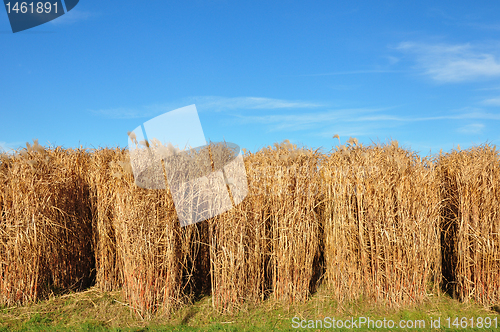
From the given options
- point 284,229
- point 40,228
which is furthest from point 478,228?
point 40,228

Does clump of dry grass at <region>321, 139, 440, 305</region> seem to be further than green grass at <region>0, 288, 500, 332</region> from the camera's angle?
Yes

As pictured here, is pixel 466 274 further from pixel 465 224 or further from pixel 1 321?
pixel 1 321

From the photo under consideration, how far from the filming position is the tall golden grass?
5516mm

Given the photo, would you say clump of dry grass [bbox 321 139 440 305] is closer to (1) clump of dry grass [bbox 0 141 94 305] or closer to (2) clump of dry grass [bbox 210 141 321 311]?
(2) clump of dry grass [bbox 210 141 321 311]

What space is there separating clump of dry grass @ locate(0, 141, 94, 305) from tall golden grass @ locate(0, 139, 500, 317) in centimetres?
2

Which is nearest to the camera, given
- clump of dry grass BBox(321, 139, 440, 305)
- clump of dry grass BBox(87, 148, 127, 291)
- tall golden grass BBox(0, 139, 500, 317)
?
tall golden grass BBox(0, 139, 500, 317)

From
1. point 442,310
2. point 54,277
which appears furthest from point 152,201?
point 442,310

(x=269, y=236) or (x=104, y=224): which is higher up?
(x=104, y=224)

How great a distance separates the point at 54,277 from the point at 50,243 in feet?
2.18

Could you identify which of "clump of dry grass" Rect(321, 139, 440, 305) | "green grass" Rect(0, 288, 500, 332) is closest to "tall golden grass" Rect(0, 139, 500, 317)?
"clump of dry grass" Rect(321, 139, 440, 305)

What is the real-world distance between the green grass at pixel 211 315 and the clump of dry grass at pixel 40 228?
0.45 meters

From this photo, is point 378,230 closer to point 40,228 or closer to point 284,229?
point 284,229

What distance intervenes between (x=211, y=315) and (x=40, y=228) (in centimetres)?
330

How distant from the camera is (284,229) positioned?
5668 mm
